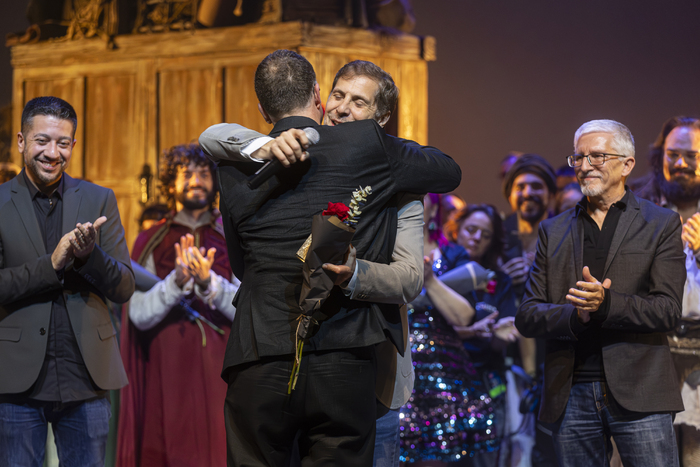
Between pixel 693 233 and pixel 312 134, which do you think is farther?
pixel 693 233

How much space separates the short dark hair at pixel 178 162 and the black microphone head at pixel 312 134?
234 cm

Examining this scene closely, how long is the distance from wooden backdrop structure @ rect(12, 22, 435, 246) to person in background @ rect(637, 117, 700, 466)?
2.99 meters

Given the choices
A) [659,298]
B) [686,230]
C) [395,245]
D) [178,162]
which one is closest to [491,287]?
[686,230]

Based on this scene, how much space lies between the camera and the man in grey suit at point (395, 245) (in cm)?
169

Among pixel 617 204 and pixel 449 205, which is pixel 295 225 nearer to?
pixel 617 204

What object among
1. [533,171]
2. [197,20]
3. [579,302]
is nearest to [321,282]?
[579,302]

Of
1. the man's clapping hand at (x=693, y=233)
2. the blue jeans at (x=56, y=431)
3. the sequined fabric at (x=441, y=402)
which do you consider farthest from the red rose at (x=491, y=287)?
the blue jeans at (x=56, y=431)

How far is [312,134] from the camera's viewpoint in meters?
1.69

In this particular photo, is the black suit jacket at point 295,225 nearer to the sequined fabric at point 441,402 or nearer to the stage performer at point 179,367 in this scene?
the sequined fabric at point 441,402

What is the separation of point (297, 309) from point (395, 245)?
389 mm

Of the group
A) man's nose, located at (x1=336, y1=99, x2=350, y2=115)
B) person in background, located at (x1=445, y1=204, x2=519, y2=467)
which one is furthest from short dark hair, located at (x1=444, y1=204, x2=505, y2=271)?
man's nose, located at (x1=336, y1=99, x2=350, y2=115)

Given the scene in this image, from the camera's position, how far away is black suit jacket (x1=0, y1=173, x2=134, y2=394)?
2.46 meters

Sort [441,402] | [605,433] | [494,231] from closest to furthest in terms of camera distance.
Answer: [605,433] → [441,402] → [494,231]

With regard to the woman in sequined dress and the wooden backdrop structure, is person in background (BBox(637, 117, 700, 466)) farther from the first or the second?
the wooden backdrop structure
